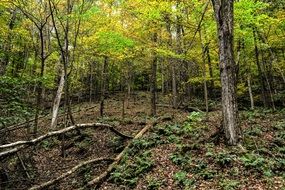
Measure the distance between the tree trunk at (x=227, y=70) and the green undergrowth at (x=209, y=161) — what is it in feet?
2.34

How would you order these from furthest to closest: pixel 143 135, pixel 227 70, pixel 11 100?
pixel 143 135 → pixel 227 70 → pixel 11 100

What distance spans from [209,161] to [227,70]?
11.5 feet

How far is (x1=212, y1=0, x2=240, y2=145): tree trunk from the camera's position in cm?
1078

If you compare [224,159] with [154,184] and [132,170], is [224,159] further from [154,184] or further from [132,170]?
[132,170]

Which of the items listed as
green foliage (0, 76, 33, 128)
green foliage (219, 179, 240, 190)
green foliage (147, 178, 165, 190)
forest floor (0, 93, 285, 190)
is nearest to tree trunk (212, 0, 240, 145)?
forest floor (0, 93, 285, 190)

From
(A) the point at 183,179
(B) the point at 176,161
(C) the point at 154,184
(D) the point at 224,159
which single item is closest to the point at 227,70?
(D) the point at 224,159

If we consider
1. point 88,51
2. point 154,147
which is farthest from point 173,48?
point 154,147

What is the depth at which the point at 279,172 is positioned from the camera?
895 cm

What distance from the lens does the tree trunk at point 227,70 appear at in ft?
35.4

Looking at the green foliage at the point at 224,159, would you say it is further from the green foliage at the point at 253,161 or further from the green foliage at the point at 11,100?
the green foliage at the point at 11,100

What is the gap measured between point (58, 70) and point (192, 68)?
51.5 feet

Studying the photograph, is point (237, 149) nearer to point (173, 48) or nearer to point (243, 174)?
point (243, 174)

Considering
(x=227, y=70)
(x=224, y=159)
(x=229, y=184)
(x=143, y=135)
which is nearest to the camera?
(x=229, y=184)

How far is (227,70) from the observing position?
431 inches
